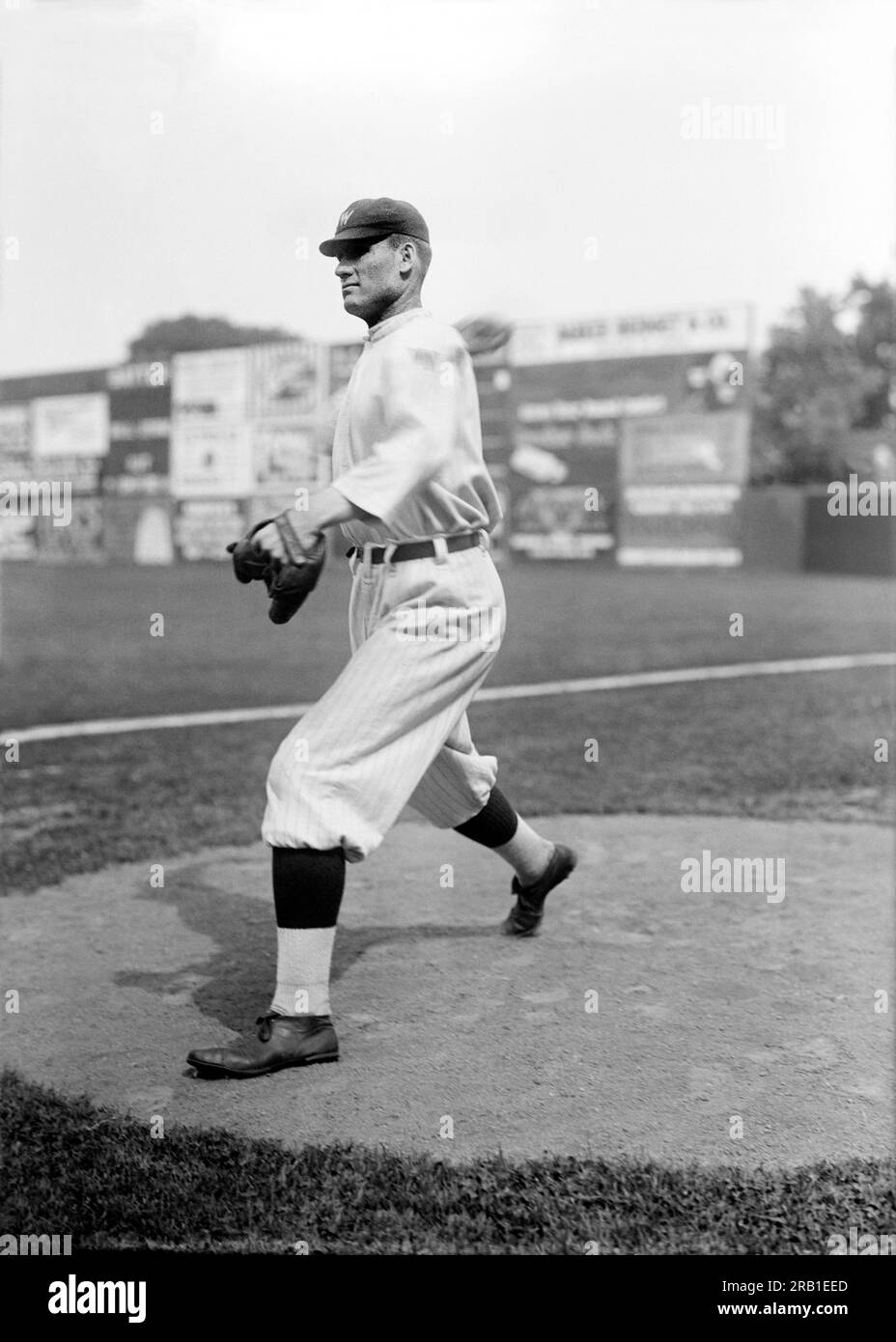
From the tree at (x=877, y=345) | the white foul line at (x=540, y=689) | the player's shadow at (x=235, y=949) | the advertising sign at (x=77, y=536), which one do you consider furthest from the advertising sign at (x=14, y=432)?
the player's shadow at (x=235, y=949)

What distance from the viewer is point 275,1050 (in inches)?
124

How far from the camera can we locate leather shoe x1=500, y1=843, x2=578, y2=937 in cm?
409

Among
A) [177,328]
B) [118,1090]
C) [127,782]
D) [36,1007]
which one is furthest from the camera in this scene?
[177,328]

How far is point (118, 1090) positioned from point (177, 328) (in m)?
45.3

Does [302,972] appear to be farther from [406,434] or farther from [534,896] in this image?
[406,434]

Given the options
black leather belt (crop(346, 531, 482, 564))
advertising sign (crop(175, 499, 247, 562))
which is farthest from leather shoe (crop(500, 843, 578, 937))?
advertising sign (crop(175, 499, 247, 562))

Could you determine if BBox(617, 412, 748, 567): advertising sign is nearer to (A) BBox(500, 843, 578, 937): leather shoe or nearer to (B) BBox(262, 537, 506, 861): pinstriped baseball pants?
(A) BBox(500, 843, 578, 937): leather shoe

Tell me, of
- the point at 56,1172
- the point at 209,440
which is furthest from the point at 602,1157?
the point at 209,440

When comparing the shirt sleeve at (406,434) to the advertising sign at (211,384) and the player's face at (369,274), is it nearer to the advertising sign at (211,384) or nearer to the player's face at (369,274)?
the player's face at (369,274)

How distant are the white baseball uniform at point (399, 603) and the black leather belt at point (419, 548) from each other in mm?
14

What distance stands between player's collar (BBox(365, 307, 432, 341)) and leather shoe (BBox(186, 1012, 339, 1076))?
5.06 feet

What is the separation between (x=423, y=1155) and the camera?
2.74 m
